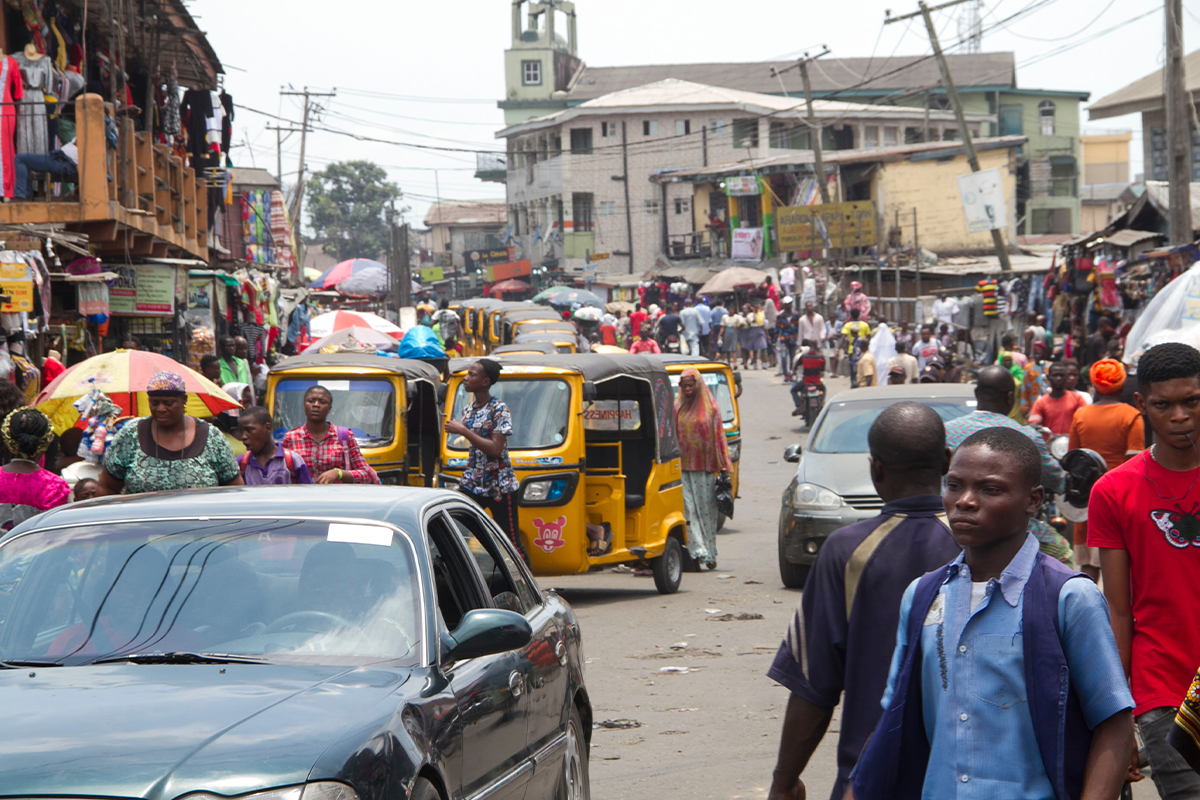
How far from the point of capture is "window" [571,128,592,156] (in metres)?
69.2

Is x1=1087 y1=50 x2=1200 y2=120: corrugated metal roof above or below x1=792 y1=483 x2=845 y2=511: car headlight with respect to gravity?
above

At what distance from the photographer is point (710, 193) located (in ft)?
202

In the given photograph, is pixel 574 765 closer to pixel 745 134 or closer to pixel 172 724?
pixel 172 724

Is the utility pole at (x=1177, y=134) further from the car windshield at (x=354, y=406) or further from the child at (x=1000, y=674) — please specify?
the child at (x=1000, y=674)

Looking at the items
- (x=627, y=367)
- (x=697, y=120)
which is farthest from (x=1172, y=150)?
(x=697, y=120)

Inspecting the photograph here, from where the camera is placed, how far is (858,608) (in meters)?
3.32

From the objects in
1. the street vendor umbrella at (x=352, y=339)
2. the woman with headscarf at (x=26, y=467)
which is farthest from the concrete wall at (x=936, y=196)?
the woman with headscarf at (x=26, y=467)

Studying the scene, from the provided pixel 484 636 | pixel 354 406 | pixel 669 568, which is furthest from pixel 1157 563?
pixel 354 406

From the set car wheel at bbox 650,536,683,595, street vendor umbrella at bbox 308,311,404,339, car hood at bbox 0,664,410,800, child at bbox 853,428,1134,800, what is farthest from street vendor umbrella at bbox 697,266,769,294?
child at bbox 853,428,1134,800

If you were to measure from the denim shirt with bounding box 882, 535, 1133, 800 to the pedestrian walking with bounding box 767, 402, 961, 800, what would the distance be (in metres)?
0.48

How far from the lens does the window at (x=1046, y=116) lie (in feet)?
230

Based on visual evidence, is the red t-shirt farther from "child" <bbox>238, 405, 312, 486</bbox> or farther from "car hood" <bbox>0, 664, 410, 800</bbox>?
"child" <bbox>238, 405, 312, 486</bbox>

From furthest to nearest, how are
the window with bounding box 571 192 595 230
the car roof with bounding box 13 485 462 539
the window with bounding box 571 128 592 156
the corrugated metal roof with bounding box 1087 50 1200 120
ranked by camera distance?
the window with bounding box 571 192 595 230, the window with bounding box 571 128 592 156, the corrugated metal roof with bounding box 1087 50 1200 120, the car roof with bounding box 13 485 462 539

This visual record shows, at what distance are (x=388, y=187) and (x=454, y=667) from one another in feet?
341
